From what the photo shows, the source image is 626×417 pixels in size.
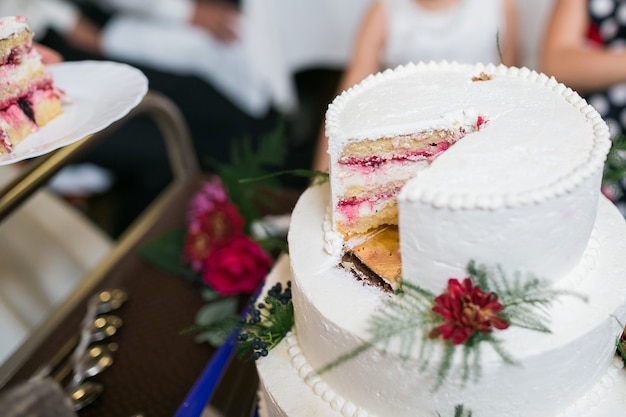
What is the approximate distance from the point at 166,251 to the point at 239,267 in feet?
1.10

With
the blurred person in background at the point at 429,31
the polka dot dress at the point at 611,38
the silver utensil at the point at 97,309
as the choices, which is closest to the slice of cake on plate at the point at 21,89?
the silver utensil at the point at 97,309

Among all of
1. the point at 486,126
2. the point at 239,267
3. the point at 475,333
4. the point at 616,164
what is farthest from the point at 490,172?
the point at 239,267

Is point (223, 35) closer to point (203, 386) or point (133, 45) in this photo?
point (133, 45)

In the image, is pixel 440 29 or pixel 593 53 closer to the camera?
pixel 593 53

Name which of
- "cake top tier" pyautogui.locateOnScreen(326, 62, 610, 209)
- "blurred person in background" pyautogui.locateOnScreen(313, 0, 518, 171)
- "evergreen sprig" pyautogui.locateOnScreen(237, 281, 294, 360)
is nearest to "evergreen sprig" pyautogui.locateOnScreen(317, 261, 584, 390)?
"cake top tier" pyautogui.locateOnScreen(326, 62, 610, 209)

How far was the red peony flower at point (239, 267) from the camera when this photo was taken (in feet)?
5.66

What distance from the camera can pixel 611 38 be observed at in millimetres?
2086

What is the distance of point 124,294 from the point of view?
1.84 m

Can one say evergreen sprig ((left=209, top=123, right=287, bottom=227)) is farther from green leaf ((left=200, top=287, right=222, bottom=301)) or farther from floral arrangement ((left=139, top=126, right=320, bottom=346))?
green leaf ((left=200, top=287, right=222, bottom=301))

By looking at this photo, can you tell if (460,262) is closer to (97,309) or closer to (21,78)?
(21,78)

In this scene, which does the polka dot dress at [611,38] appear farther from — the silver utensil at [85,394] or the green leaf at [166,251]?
the silver utensil at [85,394]

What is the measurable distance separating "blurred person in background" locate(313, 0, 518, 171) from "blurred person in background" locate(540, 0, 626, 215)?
0.91 ft

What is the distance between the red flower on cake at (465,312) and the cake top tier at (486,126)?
14 centimetres

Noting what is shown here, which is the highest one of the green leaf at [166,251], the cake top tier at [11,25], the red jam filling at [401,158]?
the cake top tier at [11,25]
